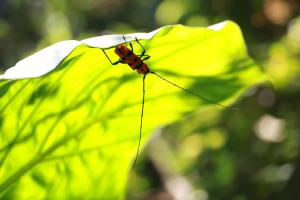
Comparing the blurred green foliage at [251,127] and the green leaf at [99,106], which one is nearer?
the green leaf at [99,106]

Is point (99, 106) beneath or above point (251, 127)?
beneath

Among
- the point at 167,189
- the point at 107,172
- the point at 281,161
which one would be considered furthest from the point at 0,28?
the point at 107,172

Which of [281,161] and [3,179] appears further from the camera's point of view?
[281,161]

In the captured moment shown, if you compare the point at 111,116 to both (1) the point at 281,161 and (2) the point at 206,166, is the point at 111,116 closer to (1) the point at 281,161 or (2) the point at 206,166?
(1) the point at 281,161

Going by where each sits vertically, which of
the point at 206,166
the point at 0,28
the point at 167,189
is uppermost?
the point at 0,28

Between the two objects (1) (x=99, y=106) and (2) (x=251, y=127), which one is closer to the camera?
(1) (x=99, y=106)

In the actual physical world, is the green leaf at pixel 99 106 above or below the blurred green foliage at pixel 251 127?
below

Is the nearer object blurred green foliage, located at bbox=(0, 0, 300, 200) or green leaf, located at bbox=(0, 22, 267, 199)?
green leaf, located at bbox=(0, 22, 267, 199)

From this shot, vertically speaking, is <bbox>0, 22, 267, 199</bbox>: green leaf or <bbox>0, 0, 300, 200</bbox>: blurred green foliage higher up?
<bbox>0, 0, 300, 200</bbox>: blurred green foliage
